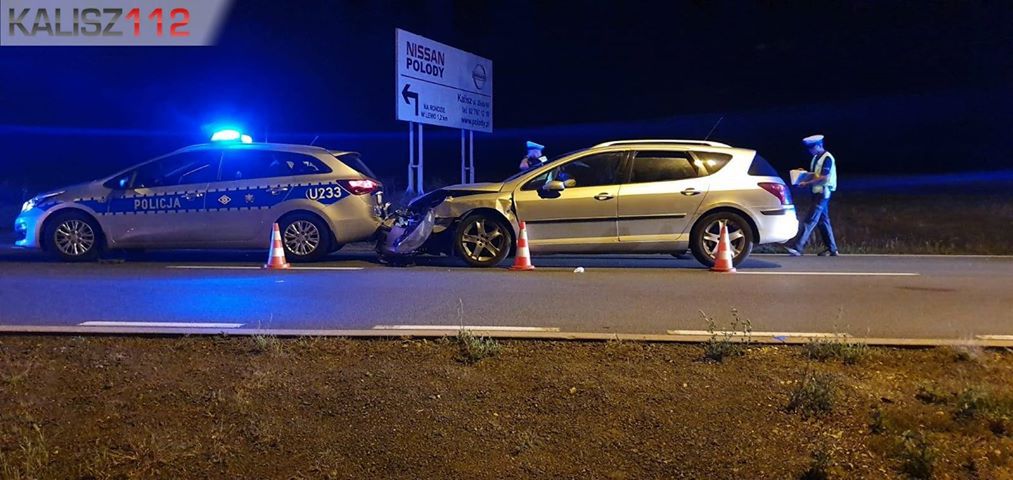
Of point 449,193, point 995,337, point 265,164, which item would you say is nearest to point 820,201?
point 449,193

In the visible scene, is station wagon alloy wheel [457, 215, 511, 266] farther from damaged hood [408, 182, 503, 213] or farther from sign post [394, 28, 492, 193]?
sign post [394, 28, 492, 193]

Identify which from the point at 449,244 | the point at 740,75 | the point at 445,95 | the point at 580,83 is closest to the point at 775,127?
the point at 740,75

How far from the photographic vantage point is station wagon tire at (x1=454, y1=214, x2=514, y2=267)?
10.3 metres

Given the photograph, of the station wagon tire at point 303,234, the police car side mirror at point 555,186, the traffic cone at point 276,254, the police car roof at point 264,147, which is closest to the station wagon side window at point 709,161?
the police car side mirror at point 555,186

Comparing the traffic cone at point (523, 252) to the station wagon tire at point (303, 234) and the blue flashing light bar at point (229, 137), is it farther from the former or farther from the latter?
the blue flashing light bar at point (229, 137)

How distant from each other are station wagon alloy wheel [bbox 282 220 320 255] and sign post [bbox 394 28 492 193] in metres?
5.66

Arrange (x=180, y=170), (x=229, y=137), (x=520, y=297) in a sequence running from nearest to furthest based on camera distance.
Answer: (x=520, y=297), (x=180, y=170), (x=229, y=137)

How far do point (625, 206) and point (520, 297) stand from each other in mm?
2684

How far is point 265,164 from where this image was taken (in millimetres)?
11031

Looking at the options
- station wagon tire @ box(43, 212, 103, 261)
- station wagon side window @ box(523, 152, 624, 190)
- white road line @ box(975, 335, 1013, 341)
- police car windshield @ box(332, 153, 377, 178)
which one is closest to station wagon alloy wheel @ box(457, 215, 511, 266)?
station wagon side window @ box(523, 152, 624, 190)

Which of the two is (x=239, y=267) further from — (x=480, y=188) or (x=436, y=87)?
(x=436, y=87)

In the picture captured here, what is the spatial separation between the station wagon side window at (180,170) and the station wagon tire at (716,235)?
6296mm

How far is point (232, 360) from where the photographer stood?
5.32 metres

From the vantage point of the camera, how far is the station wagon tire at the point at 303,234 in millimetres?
10898
